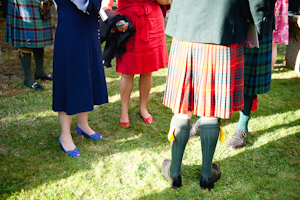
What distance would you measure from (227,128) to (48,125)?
189cm

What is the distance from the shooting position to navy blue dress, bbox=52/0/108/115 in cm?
208

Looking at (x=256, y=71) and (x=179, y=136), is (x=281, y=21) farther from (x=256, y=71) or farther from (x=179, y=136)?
(x=179, y=136)

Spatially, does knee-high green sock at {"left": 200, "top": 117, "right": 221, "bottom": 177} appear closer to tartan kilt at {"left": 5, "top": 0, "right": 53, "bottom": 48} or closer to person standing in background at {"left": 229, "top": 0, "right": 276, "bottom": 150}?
person standing in background at {"left": 229, "top": 0, "right": 276, "bottom": 150}

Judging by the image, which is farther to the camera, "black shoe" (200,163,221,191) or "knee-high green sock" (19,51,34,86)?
"knee-high green sock" (19,51,34,86)

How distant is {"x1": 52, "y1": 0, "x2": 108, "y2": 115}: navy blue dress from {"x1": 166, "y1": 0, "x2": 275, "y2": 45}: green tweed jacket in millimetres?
762

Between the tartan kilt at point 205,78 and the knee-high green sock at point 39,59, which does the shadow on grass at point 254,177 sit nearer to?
the tartan kilt at point 205,78

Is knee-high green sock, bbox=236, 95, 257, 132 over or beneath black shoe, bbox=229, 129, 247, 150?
over

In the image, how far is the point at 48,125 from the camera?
114 inches

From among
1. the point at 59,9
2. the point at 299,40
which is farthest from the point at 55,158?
the point at 299,40

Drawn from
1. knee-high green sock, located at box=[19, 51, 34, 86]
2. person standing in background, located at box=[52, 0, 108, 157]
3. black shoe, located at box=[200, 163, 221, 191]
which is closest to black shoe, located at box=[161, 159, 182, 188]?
black shoe, located at box=[200, 163, 221, 191]

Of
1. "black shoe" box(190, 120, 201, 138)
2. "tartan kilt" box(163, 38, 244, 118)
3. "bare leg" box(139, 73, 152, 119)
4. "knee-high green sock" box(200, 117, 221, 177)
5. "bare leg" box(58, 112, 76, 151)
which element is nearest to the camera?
"tartan kilt" box(163, 38, 244, 118)

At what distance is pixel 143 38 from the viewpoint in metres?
2.57

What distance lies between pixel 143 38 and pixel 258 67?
3.46ft

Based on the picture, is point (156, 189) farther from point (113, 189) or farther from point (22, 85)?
point (22, 85)
